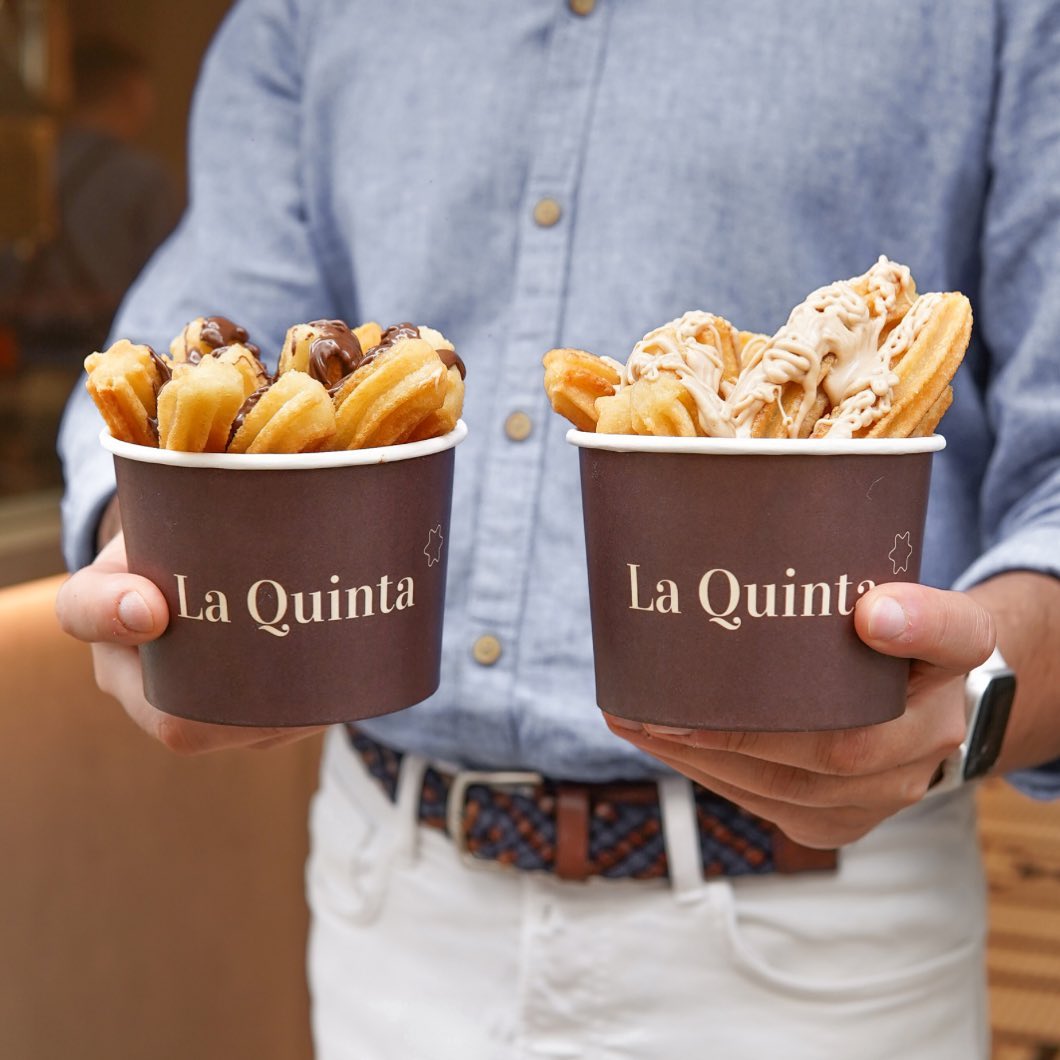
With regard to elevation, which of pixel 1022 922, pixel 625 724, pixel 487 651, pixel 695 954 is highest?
pixel 625 724

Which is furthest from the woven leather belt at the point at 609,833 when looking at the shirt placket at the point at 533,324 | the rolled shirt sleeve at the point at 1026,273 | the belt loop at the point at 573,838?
the rolled shirt sleeve at the point at 1026,273

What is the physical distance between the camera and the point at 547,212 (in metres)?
1.11

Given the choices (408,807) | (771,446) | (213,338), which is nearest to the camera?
(771,446)

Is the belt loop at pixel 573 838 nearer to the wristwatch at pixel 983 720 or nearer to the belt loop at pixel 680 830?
the belt loop at pixel 680 830

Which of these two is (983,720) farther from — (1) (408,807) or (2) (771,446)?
(1) (408,807)

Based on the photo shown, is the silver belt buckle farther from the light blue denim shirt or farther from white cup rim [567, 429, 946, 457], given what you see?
white cup rim [567, 429, 946, 457]

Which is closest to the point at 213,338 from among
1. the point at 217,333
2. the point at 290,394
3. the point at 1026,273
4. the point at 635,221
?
the point at 217,333

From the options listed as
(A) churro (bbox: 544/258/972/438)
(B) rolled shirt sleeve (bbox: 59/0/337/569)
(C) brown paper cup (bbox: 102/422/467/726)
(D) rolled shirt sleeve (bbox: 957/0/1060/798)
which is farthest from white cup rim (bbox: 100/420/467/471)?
(B) rolled shirt sleeve (bbox: 59/0/337/569)

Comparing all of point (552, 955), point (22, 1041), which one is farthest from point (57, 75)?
point (552, 955)

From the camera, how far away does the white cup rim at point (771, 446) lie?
701mm

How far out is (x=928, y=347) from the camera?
2.43 ft

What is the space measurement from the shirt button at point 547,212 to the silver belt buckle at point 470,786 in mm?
458

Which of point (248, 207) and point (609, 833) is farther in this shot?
point (248, 207)

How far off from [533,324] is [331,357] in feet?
1.24
